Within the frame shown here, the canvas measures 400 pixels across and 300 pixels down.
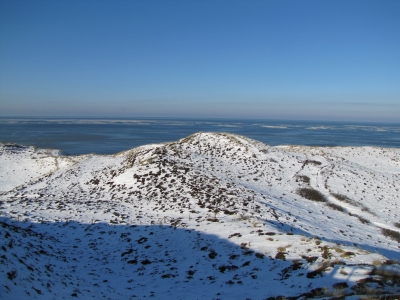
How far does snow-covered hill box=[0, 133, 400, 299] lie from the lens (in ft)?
25.6

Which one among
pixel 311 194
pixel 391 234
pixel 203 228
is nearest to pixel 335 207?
pixel 311 194

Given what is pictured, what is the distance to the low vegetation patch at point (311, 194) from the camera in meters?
23.1

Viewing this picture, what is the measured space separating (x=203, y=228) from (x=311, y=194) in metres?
14.1

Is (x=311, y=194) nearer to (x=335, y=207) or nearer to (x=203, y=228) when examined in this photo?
(x=335, y=207)

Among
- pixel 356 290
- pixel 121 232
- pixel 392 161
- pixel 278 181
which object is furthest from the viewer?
pixel 392 161

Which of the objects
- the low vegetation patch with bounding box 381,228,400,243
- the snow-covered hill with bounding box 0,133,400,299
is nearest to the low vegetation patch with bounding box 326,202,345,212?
the snow-covered hill with bounding box 0,133,400,299

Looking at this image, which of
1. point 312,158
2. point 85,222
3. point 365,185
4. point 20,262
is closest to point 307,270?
point 20,262

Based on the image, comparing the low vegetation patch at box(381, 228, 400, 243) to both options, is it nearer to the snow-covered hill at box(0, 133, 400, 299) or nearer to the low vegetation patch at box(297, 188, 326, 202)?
the snow-covered hill at box(0, 133, 400, 299)

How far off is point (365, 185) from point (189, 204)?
825 inches

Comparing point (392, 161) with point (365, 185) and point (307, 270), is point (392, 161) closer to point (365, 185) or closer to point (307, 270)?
point (365, 185)

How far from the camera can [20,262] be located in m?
8.29

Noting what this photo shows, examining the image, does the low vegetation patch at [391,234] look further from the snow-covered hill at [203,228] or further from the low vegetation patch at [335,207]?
the low vegetation patch at [335,207]

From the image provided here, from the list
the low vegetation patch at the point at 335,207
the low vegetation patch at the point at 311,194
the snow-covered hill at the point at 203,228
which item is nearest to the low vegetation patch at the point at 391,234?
the snow-covered hill at the point at 203,228

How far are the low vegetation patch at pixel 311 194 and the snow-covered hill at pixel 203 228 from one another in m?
0.12
